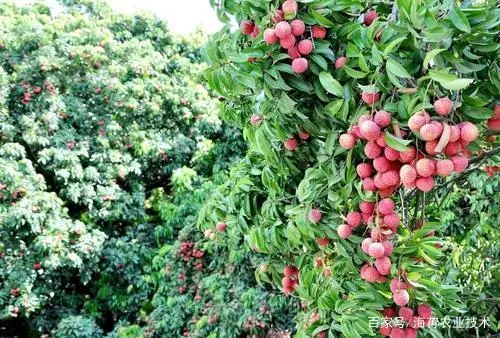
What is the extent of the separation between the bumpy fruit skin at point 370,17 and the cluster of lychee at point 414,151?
191mm

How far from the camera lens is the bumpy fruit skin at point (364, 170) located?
→ 819 mm

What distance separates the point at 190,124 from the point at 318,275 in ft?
17.0

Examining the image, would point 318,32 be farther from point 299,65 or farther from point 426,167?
point 426,167

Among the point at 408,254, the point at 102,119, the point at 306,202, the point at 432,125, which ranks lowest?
the point at 102,119

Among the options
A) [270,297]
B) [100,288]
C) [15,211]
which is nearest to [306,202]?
[270,297]

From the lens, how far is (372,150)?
766 millimetres

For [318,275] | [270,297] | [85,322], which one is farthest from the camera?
[85,322]

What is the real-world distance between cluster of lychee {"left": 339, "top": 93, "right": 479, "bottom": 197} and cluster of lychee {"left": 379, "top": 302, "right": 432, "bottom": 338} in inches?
9.3

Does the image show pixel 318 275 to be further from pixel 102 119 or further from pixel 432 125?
pixel 102 119

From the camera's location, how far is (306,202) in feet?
3.19

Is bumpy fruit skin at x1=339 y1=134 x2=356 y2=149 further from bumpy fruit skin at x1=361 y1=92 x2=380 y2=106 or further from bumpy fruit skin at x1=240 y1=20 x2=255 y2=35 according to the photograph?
bumpy fruit skin at x1=240 y1=20 x2=255 y2=35

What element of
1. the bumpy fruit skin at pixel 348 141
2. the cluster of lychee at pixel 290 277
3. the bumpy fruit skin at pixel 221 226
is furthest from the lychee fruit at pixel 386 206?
the bumpy fruit skin at pixel 221 226

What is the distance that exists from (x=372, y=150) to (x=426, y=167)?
0.09m

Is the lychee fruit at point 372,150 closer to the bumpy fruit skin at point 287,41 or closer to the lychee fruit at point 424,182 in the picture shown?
the lychee fruit at point 424,182
